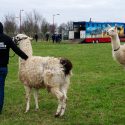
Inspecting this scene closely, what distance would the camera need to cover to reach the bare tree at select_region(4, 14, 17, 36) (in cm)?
8762

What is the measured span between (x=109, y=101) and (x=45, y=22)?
97.4 metres

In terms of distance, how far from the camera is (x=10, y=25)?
9231 cm

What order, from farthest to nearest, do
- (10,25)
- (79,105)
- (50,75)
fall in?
(10,25)
(79,105)
(50,75)

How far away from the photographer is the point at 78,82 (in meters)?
15.2

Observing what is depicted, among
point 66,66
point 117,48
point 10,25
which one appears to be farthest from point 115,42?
point 10,25

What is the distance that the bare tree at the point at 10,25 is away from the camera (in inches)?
3450

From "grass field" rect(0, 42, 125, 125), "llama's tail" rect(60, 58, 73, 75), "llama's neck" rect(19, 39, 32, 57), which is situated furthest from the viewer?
"llama's neck" rect(19, 39, 32, 57)

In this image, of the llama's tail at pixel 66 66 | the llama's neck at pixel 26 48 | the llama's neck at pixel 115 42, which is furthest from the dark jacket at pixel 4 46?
the llama's neck at pixel 115 42

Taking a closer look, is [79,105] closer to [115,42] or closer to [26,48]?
[26,48]

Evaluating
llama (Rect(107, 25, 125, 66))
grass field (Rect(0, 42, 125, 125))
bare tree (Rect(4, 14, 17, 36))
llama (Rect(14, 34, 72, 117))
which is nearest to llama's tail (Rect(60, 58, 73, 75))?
llama (Rect(14, 34, 72, 117))

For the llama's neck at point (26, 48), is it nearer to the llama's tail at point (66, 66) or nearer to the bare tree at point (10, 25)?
the llama's tail at point (66, 66)

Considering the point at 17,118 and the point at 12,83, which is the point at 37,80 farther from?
the point at 12,83

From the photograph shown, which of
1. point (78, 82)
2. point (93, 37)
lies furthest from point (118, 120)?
point (93, 37)

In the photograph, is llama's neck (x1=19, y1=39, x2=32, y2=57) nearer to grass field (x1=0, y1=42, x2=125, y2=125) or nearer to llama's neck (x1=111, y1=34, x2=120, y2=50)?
grass field (x1=0, y1=42, x2=125, y2=125)
